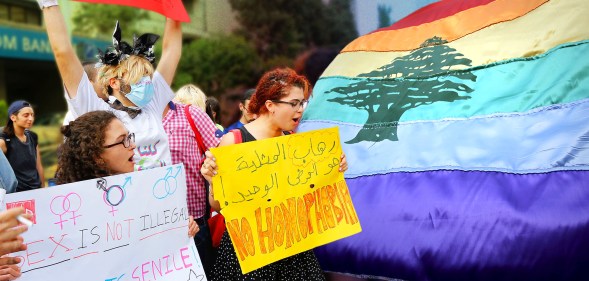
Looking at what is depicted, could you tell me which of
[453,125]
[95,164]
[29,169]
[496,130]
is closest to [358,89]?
[453,125]

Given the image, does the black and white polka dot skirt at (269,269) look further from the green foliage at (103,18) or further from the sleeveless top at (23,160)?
the green foliage at (103,18)

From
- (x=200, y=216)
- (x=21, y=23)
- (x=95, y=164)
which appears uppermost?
(x=21, y=23)

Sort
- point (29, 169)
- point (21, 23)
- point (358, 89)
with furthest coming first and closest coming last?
point (21, 23)
point (29, 169)
point (358, 89)

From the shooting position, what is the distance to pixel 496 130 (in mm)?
3248

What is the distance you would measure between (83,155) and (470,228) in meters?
1.76

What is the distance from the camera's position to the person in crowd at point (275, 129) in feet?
8.96

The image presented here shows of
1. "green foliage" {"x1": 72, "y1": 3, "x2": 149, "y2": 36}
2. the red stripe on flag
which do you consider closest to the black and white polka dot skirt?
the red stripe on flag

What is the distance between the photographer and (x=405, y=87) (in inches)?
149

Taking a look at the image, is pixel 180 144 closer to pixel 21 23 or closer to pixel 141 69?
pixel 141 69

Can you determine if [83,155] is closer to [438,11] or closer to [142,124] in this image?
[142,124]

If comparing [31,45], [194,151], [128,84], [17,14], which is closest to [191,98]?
[194,151]

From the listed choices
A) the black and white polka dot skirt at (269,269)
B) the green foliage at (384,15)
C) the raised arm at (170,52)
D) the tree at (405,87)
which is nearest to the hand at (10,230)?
the black and white polka dot skirt at (269,269)

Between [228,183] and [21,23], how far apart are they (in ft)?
41.3

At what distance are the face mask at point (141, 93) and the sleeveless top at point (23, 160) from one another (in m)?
3.21
